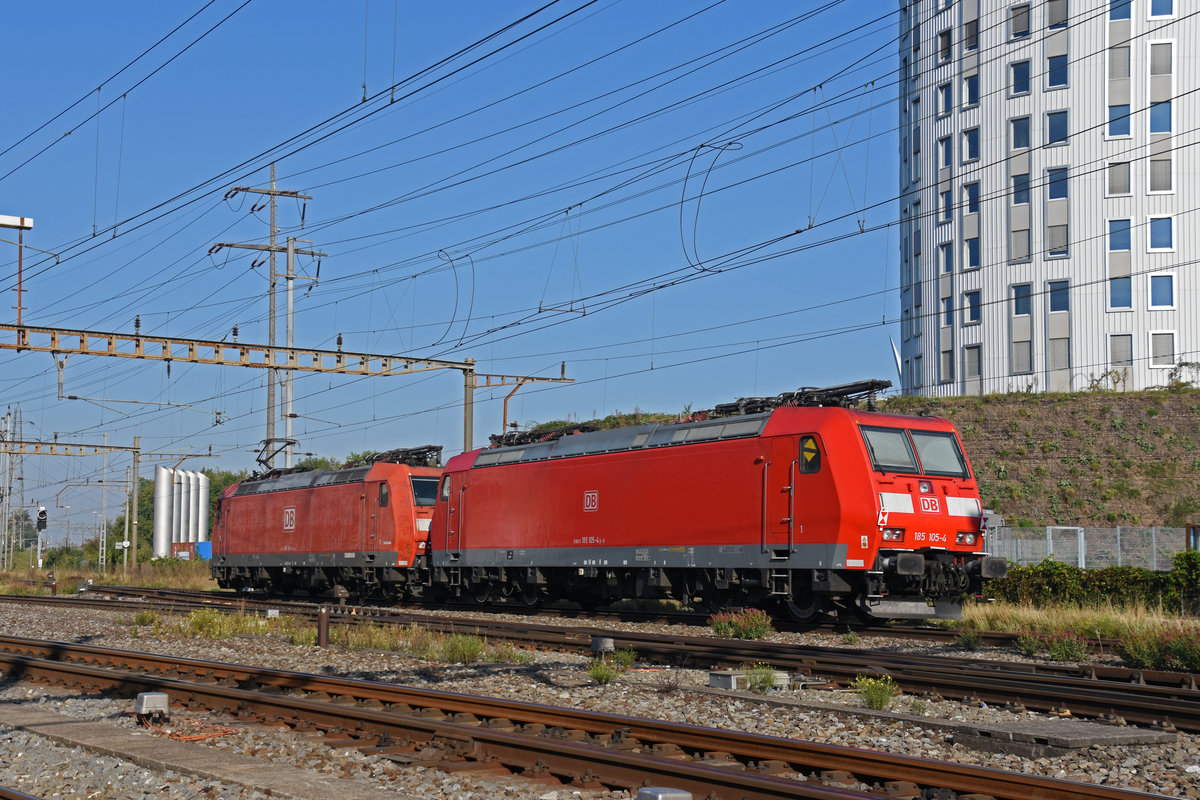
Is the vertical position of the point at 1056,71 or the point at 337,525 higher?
the point at 1056,71

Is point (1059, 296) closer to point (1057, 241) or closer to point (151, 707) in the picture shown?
point (1057, 241)

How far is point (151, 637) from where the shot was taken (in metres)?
21.4

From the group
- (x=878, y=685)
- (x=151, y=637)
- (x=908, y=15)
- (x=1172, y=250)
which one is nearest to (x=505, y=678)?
(x=878, y=685)

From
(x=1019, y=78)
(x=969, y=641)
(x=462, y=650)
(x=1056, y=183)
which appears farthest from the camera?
(x=1019, y=78)

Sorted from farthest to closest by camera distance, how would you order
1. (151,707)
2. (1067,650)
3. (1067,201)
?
1. (1067,201)
2. (1067,650)
3. (151,707)

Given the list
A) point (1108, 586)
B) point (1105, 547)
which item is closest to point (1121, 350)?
point (1105, 547)

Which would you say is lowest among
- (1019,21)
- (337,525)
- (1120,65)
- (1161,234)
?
(337,525)

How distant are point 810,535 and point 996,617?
395cm

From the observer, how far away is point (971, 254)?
54031 millimetres

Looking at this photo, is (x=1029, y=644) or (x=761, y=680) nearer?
(x=761, y=680)

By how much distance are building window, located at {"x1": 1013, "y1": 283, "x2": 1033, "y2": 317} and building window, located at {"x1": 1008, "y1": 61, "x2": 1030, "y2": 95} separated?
870cm

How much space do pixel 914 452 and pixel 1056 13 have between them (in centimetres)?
3956

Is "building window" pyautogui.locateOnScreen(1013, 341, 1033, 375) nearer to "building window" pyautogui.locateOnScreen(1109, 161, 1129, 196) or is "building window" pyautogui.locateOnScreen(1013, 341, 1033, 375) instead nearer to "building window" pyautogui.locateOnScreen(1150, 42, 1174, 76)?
"building window" pyautogui.locateOnScreen(1109, 161, 1129, 196)

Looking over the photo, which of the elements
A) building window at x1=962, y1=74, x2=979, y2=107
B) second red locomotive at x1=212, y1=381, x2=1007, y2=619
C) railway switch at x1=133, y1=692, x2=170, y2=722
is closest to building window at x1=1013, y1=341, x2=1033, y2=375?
building window at x1=962, y1=74, x2=979, y2=107
